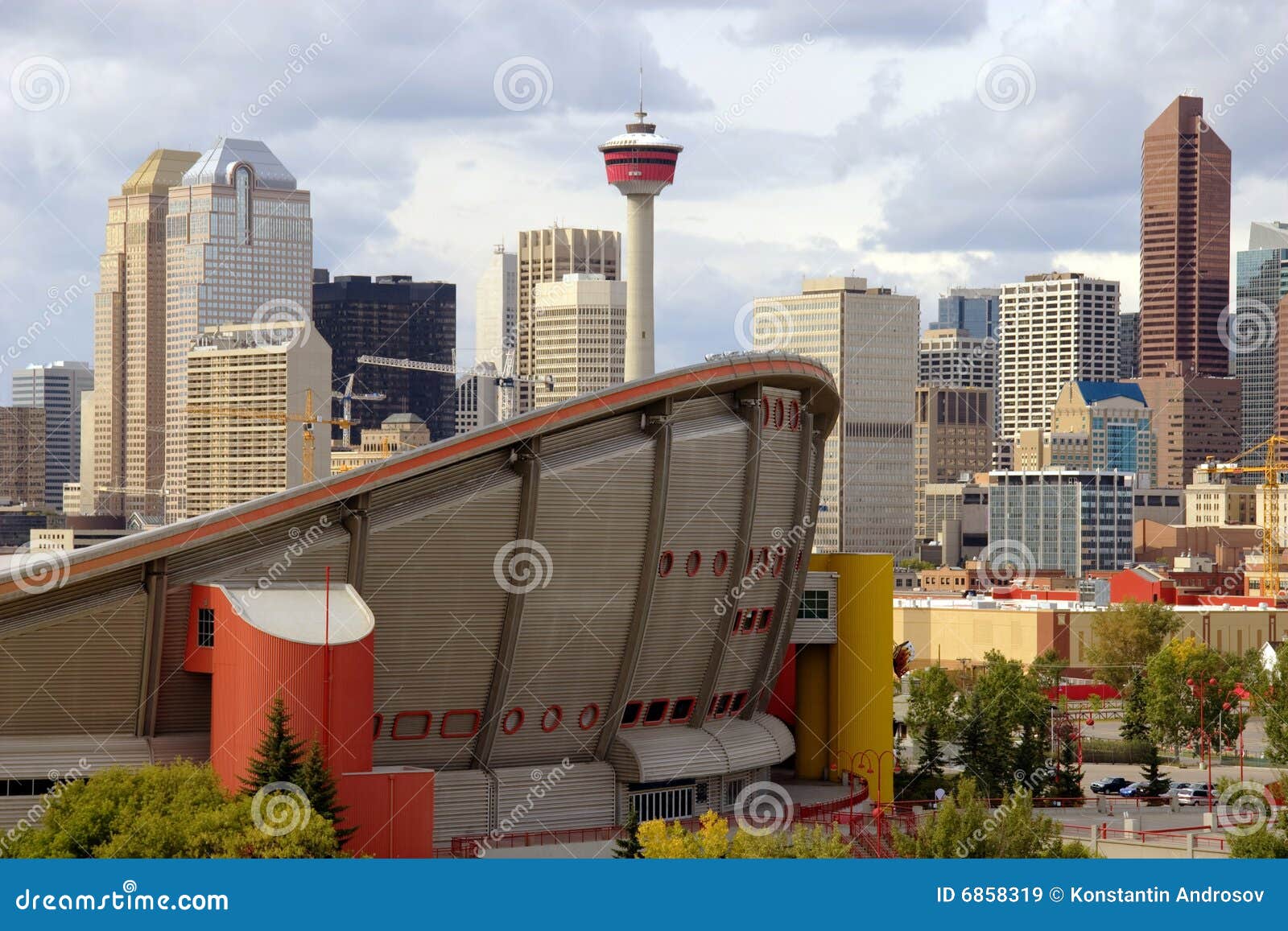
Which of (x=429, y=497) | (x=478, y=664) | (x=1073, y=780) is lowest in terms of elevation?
(x=1073, y=780)

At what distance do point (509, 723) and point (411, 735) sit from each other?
121 inches

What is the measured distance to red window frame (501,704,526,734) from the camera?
5381 centimetres

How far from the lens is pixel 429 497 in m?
50.4

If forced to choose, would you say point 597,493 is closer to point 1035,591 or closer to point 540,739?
point 540,739

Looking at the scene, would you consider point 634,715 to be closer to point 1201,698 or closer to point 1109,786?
point 1109,786

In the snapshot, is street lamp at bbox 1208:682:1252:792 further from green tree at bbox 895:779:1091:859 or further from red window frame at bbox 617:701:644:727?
green tree at bbox 895:779:1091:859

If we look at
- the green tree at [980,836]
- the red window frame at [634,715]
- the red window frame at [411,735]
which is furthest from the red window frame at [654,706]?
the green tree at [980,836]

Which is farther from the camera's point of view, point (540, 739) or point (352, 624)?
point (540, 739)

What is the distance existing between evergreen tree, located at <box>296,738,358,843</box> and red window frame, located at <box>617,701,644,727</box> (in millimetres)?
13992

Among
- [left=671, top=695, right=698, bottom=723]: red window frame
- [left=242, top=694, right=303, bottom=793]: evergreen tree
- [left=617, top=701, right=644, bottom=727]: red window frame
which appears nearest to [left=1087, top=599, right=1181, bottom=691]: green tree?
[left=671, top=695, right=698, bottom=723]: red window frame

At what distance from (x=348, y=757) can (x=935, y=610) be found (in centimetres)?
8652

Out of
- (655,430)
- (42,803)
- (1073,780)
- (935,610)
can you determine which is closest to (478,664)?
(655,430)

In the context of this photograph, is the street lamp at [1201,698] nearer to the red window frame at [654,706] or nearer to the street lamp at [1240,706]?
the street lamp at [1240,706]

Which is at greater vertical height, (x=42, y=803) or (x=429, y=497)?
(x=429, y=497)
